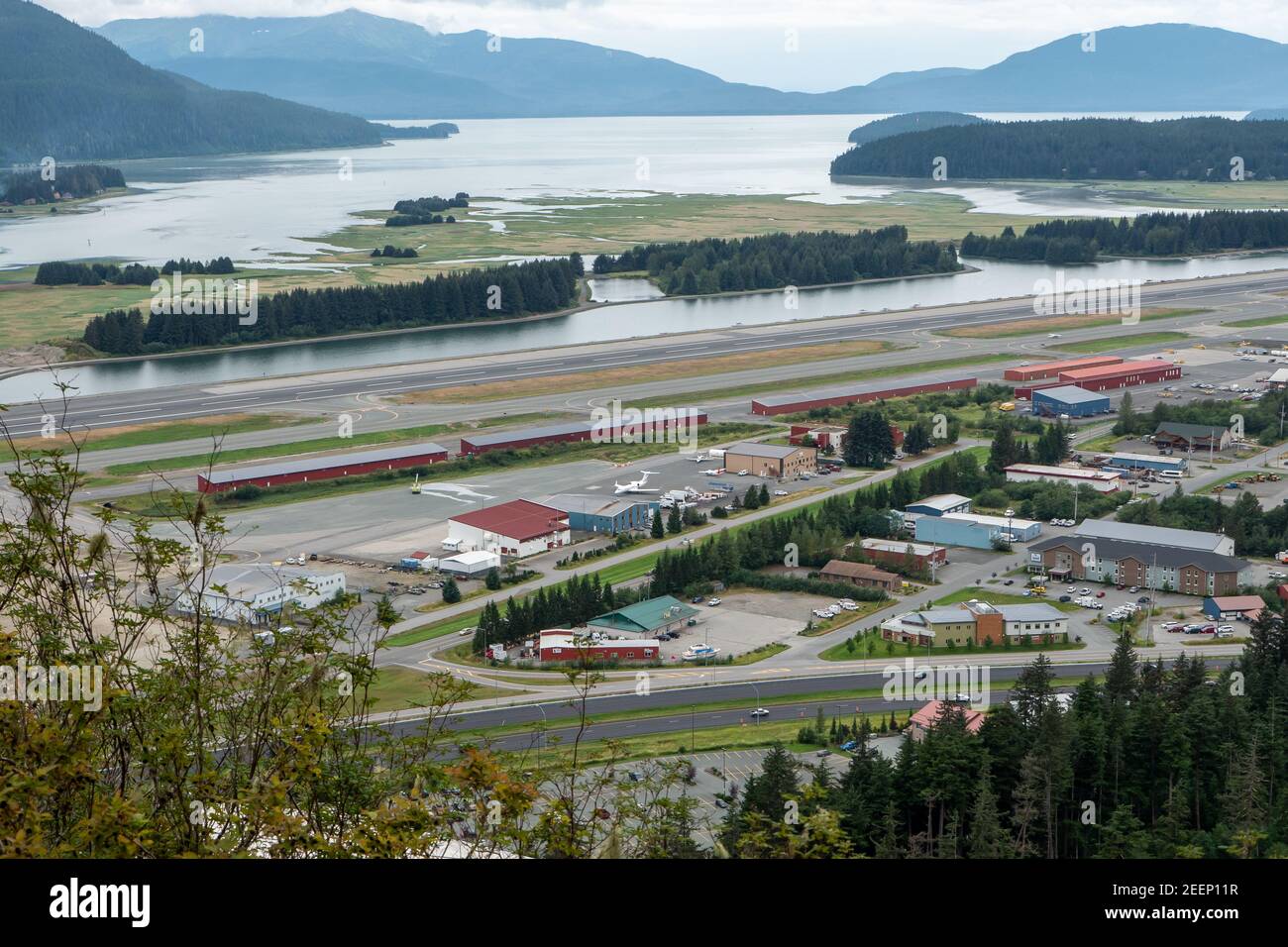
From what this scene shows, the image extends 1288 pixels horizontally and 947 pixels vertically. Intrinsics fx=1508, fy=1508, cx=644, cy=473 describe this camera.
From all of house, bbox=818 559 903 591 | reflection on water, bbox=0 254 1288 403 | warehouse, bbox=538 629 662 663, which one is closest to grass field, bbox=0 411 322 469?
reflection on water, bbox=0 254 1288 403

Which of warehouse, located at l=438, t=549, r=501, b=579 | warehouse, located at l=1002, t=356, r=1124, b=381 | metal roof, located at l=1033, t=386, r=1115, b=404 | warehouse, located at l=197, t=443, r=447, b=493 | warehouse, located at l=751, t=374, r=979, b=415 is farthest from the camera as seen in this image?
warehouse, located at l=1002, t=356, r=1124, b=381

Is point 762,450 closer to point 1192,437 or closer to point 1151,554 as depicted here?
point 1192,437

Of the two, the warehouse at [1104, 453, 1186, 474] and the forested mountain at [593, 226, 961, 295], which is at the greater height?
the forested mountain at [593, 226, 961, 295]

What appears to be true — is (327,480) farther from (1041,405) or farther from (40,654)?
(40,654)
